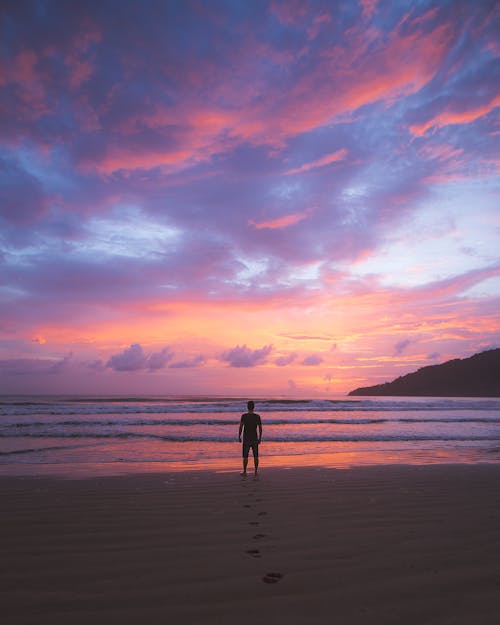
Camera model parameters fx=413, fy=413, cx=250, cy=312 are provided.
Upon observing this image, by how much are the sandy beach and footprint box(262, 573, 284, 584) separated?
0.01 metres

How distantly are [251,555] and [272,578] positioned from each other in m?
0.74

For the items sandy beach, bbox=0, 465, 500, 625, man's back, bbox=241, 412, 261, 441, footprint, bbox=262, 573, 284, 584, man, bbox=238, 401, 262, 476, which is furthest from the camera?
man's back, bbox=241, 412, 261, 441

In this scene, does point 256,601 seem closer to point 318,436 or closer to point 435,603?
point 435,603

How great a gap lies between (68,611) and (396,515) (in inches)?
196

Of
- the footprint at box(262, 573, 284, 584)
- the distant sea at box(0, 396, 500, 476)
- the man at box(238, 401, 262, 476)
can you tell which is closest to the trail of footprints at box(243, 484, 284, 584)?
the footprint at box(262, 573, 284, 584)

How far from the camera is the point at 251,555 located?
4.80m

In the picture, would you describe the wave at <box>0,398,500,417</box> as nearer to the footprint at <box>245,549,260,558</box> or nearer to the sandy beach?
the sandy beach

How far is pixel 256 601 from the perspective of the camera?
142 inches

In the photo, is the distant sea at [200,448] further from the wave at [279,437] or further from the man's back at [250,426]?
the man's back at [250,426]

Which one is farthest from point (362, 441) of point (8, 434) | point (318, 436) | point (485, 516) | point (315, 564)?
point (8, 434)

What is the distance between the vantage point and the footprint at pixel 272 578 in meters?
4.04

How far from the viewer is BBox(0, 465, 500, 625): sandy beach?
138 inches

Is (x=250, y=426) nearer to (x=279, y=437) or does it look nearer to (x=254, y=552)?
(x=254, y=552)

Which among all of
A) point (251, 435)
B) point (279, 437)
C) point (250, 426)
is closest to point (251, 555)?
point (251, 435)
